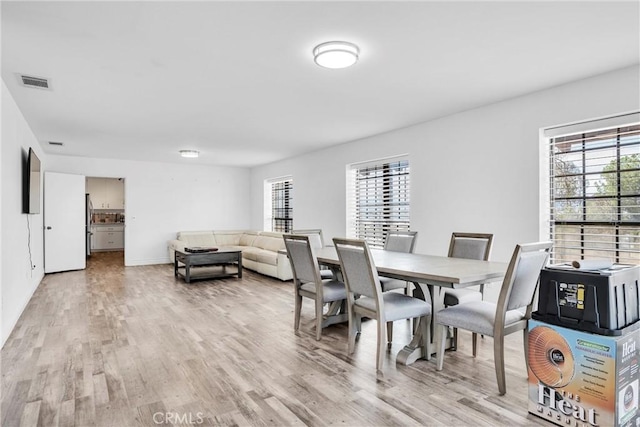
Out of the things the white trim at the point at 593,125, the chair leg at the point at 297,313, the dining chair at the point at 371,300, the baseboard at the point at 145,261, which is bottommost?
the baseboard at the point at 145,261

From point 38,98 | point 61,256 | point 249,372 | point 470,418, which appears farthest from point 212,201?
point 470,418

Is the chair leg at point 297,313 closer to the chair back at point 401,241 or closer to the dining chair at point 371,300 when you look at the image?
the dining chair at point 371,300

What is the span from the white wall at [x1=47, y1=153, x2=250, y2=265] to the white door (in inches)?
18.6

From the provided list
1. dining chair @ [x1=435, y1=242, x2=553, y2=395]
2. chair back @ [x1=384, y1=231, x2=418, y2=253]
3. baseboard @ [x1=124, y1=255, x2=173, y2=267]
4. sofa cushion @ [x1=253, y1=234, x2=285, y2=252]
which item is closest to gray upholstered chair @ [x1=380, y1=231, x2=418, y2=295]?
chair back @ [x1=384, y1=231, x2=418, y2=253]

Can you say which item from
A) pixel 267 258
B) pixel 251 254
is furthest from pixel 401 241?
pixel 251 254

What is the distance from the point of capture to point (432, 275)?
7.82 ft

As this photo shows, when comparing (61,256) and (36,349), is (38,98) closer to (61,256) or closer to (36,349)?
(36,349)

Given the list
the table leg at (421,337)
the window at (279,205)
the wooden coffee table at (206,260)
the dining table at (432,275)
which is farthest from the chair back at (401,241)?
the window at (279,205)

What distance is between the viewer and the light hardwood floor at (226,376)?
2.05 metres

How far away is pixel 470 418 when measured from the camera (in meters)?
2.01

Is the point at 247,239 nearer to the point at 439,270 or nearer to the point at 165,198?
the point at 165,198

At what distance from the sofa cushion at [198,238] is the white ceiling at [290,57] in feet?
12.6

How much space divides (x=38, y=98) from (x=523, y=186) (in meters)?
5.12

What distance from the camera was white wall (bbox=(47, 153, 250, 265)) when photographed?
7.95 meters
